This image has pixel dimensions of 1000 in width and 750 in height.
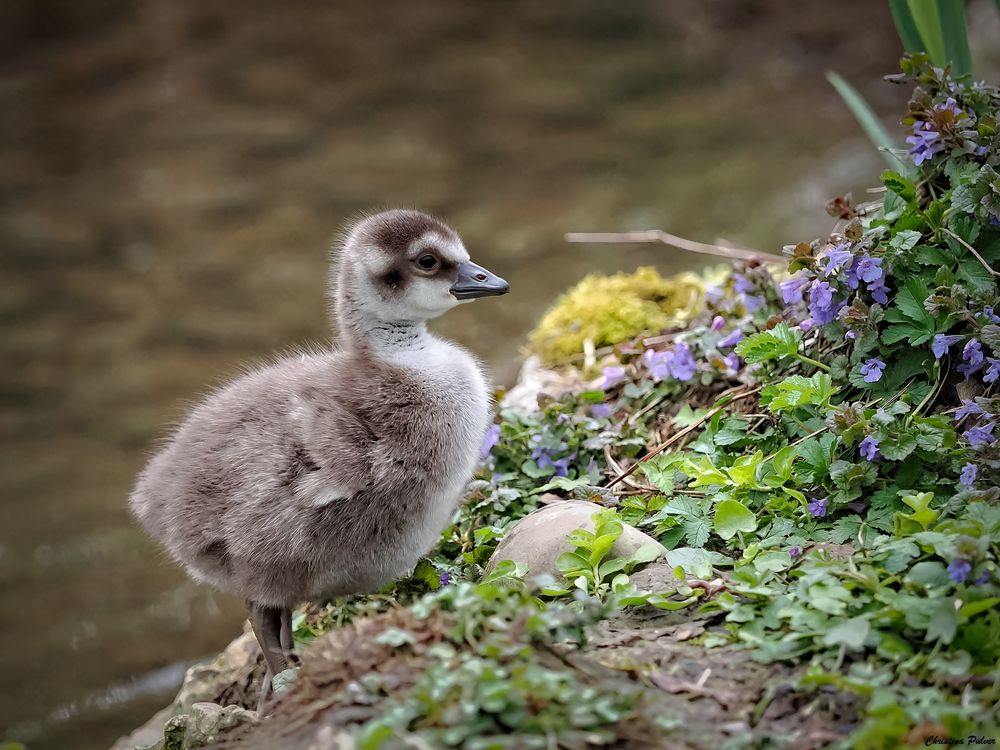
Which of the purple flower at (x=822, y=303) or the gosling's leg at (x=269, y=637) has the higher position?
the purple flower at (x=822, y=303)

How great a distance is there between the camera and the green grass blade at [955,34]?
4160 millimetres

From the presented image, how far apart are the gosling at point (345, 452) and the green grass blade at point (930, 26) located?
189 cm

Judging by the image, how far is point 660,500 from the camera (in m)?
3.49

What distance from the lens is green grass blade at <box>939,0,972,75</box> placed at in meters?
4.16

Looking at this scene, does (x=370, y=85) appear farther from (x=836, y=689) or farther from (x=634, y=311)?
(x=836, y=689)

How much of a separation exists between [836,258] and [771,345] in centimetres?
33

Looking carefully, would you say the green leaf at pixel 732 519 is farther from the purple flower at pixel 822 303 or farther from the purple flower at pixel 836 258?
the purple flower at pixel 836 258

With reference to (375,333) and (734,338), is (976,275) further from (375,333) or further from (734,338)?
(375,333)

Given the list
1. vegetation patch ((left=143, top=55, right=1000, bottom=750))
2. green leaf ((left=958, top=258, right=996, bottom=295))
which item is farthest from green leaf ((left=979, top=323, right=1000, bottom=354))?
green leaf ((left=958, top=258, right=996, bottom=295))

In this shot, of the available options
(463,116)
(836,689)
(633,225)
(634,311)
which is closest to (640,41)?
(463,116)

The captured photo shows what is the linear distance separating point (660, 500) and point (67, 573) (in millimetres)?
3516

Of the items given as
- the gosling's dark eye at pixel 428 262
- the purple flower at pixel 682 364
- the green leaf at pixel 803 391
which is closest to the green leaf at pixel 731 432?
the green leaf at pixel 803 391

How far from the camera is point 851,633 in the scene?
8.38ft

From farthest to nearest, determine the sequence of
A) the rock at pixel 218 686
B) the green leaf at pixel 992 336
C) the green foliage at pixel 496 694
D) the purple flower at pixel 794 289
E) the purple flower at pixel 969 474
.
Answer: the rock at pixel 218 686 → the purple flower at pixel 794 289 → the green leaf at pixel 992 336 → the purple flower at pixel 969 474 → the green foliage at pixel 496 694
